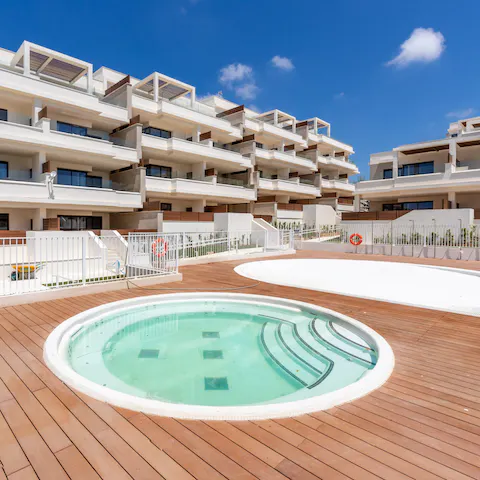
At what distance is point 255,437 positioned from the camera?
9.36 ft

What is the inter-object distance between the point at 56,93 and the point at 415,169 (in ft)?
97.6

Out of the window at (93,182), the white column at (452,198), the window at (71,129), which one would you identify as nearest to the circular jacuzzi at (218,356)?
the window at (93,182)

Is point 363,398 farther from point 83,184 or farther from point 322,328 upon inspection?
point 83,184

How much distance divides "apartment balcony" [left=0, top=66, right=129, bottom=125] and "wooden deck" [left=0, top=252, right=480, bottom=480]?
1921 centimetres

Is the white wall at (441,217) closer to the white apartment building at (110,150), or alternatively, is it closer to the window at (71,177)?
the white apartment building at (110,150)

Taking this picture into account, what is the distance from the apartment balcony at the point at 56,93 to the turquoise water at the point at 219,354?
1727cm

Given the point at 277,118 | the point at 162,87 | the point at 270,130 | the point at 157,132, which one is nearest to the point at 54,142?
the point at 157,132

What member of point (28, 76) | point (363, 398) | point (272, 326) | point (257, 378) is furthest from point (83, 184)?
point (363, 398)

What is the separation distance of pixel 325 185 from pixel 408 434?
4023 cm

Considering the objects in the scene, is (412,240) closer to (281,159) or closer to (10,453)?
(281,159)

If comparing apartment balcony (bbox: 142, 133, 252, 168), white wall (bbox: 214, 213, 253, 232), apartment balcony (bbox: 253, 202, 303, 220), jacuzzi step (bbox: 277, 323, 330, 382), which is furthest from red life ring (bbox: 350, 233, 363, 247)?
jacuzzi step (bbox: 277, 323, 330, 382)

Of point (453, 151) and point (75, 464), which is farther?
point (453, 151)

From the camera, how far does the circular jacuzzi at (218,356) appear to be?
3.64m

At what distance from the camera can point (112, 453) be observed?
263cm
